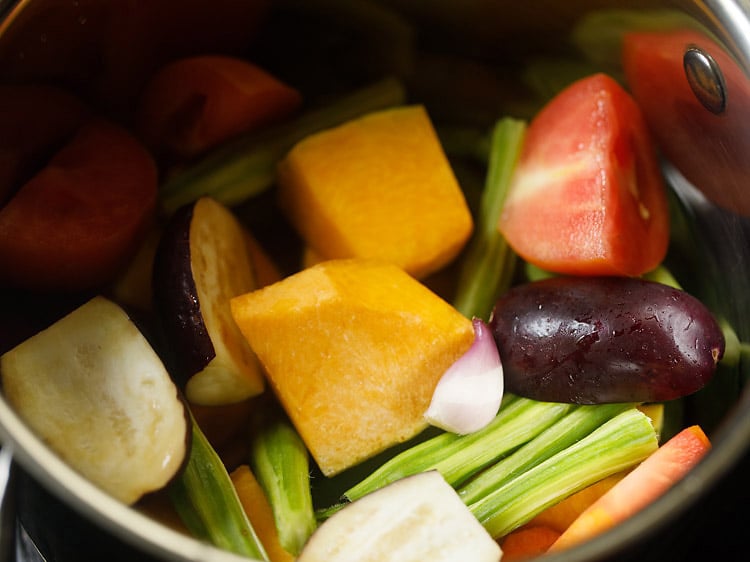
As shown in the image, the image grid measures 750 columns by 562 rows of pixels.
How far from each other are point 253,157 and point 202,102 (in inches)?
4.0

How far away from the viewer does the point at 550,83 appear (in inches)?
48.2

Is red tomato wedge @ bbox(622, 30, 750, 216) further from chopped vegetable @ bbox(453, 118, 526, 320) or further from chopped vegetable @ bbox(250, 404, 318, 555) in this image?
chopped vegetable @ bbox(250, 404, 318, 555)

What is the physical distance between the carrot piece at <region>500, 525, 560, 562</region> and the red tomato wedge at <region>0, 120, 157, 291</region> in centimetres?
59

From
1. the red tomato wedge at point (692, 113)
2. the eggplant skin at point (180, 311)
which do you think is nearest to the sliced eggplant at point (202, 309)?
the eggplant skin at point (180, 311)

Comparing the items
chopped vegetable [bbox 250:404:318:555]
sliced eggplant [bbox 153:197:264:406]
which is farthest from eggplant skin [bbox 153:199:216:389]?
chopped vegetable [bbox 250:404:318:555]

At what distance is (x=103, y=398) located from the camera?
862mm

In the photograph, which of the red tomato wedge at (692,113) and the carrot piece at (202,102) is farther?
the carrot piece at (202,102)

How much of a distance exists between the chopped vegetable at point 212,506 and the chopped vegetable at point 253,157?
372mm

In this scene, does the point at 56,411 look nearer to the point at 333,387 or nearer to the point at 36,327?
the point at 36,327

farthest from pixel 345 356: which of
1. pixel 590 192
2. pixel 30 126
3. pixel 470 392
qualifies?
pixel 30 126

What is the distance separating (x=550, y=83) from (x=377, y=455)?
628 mm

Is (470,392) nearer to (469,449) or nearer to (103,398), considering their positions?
(469,449)

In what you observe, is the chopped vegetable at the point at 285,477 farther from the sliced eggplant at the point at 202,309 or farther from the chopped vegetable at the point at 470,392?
the chopped vegetable at the point at 470,392

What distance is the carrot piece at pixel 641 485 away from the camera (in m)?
0.81
